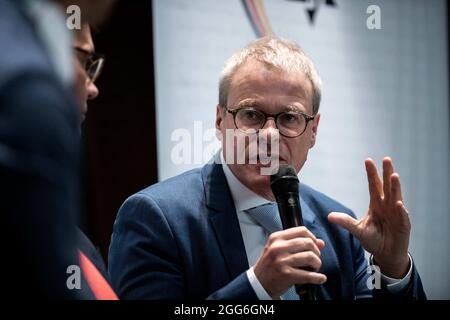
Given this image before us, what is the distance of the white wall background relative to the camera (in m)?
3.05

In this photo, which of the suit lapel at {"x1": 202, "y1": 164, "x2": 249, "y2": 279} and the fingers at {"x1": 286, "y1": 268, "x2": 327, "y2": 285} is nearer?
the fingers at {"x1": 286, "y1": 268, "x2": 327, "y2": 285}

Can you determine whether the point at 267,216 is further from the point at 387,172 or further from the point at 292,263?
the point at 292,263

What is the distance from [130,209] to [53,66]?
1.22 m

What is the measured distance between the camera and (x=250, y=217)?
2086 mm

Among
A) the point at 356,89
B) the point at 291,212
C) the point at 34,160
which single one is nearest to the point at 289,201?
the point at 291,212

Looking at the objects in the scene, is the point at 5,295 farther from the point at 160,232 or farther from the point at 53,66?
the point at 160,232

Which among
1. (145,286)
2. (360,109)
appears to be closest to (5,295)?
(145,286)

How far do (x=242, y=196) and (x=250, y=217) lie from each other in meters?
0.07

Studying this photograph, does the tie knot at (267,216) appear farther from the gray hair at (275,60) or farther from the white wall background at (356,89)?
the white wall background at (356,89)

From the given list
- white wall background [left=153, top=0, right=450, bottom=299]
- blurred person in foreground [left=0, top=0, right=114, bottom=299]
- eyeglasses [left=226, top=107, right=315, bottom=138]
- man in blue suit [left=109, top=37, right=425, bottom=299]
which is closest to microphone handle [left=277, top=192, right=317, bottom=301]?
man in blue suit [left=109, top=37, right=425, bottom=299]

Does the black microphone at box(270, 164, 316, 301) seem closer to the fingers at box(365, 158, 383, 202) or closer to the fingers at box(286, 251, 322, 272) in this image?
the fingers at box(286, 251, 322, 272)

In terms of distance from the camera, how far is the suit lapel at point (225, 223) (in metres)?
1.98

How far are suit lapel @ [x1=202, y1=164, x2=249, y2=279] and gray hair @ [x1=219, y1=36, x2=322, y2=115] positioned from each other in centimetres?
26

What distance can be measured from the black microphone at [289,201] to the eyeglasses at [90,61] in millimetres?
529
